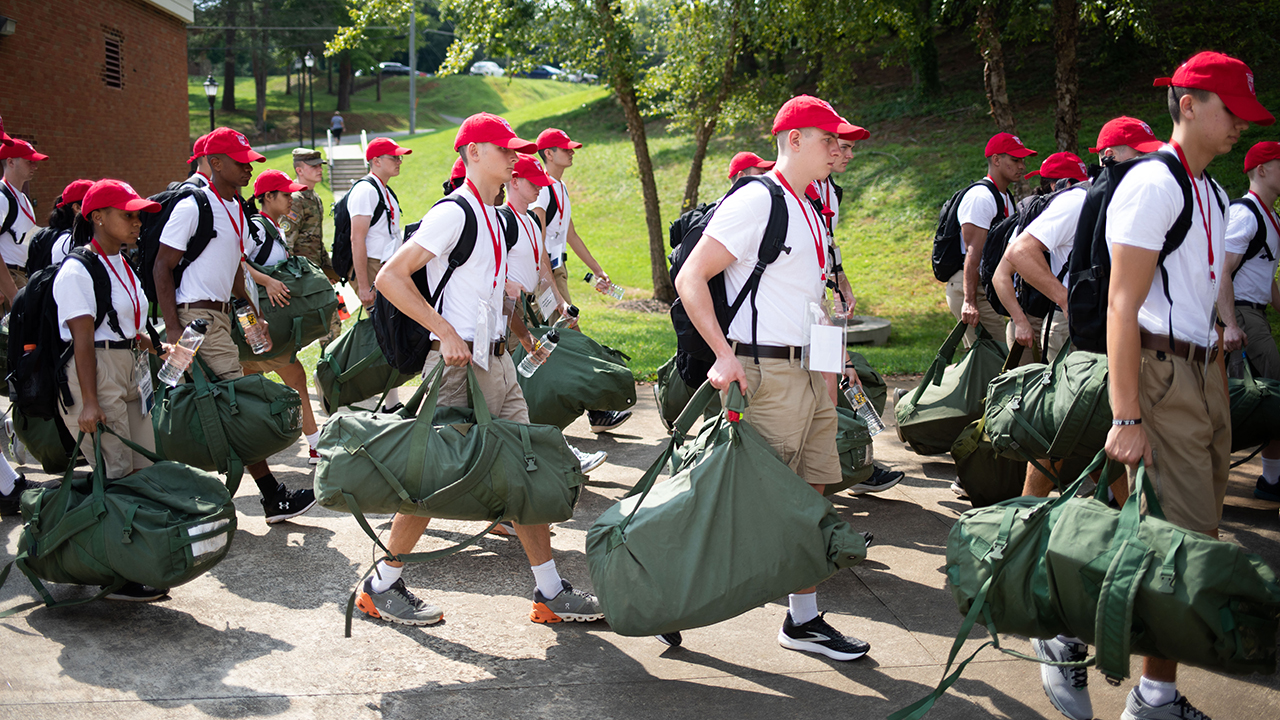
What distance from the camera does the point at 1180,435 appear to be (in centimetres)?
320

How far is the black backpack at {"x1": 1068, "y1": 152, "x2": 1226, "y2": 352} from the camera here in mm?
3131

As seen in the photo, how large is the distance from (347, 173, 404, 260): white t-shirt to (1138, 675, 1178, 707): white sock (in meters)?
5.73

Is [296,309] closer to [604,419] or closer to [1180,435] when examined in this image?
[604,419]

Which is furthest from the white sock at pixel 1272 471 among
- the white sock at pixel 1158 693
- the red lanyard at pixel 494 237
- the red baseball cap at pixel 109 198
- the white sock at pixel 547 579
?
the red baseball cap at pixel 109 198

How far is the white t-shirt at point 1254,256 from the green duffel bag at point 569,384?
3.70 metres

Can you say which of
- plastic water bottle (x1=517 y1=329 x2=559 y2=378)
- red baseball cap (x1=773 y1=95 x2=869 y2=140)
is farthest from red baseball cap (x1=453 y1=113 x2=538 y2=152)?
plastic water bottle (x1=517 y1=329 x2=559 y2=378)

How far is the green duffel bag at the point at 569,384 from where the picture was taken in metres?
5.96

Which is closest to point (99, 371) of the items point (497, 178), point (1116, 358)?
point (497, 178)

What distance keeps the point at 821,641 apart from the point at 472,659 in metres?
1.41

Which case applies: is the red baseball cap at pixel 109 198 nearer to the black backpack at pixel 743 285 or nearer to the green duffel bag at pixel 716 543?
the black backpack at pixel 743 285

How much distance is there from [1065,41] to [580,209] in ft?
51.7

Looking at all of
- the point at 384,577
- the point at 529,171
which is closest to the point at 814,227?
the point at 384,577

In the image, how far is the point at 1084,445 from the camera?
3.90 m

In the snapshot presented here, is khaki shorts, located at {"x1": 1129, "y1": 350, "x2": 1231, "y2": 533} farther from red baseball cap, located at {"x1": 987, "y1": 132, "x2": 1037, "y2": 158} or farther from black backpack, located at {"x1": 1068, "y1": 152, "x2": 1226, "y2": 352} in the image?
red baseball cap, located at {"x1": 987, "y1": 132, "x2": 1037, "y2": 158}
